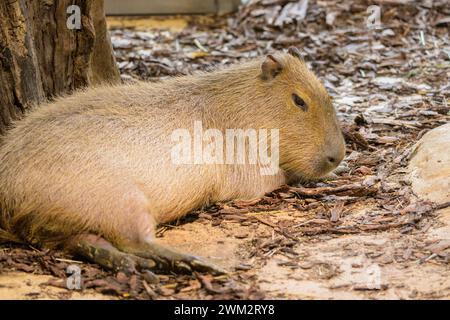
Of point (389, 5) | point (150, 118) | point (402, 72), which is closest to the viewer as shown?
point (150, 118)

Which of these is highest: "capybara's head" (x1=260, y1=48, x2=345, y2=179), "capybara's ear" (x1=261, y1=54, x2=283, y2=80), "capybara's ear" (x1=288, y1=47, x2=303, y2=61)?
"capybara's ear" (x1=288, y1=47, x2=303, y2=61)

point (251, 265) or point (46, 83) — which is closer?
point (251, 265)

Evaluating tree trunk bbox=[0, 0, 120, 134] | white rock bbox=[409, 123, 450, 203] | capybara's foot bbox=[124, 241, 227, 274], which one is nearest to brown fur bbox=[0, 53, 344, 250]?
capybara's foot bbox=[124, 241, 227, 274]

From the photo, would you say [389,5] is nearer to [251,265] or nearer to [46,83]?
[46,83]

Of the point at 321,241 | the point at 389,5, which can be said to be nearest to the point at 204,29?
the point at 389,5

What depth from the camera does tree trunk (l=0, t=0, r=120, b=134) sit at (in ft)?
18.7

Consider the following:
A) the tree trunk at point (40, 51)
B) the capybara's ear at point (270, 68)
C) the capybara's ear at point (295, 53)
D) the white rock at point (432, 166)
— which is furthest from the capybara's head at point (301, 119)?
the tree trunk at point (40, 51)

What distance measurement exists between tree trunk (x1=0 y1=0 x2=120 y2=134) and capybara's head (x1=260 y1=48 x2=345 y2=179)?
1500mm

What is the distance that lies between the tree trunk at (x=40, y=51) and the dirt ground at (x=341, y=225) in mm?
1303

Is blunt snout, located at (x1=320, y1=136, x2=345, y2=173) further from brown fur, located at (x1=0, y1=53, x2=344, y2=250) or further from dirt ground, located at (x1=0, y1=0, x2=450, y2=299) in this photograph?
dirt ground, located at (x1=0, y1=0, x2=450, y2=299)

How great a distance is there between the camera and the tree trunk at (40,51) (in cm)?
569

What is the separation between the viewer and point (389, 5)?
11.0 metres

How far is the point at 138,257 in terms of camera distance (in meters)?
4.77
